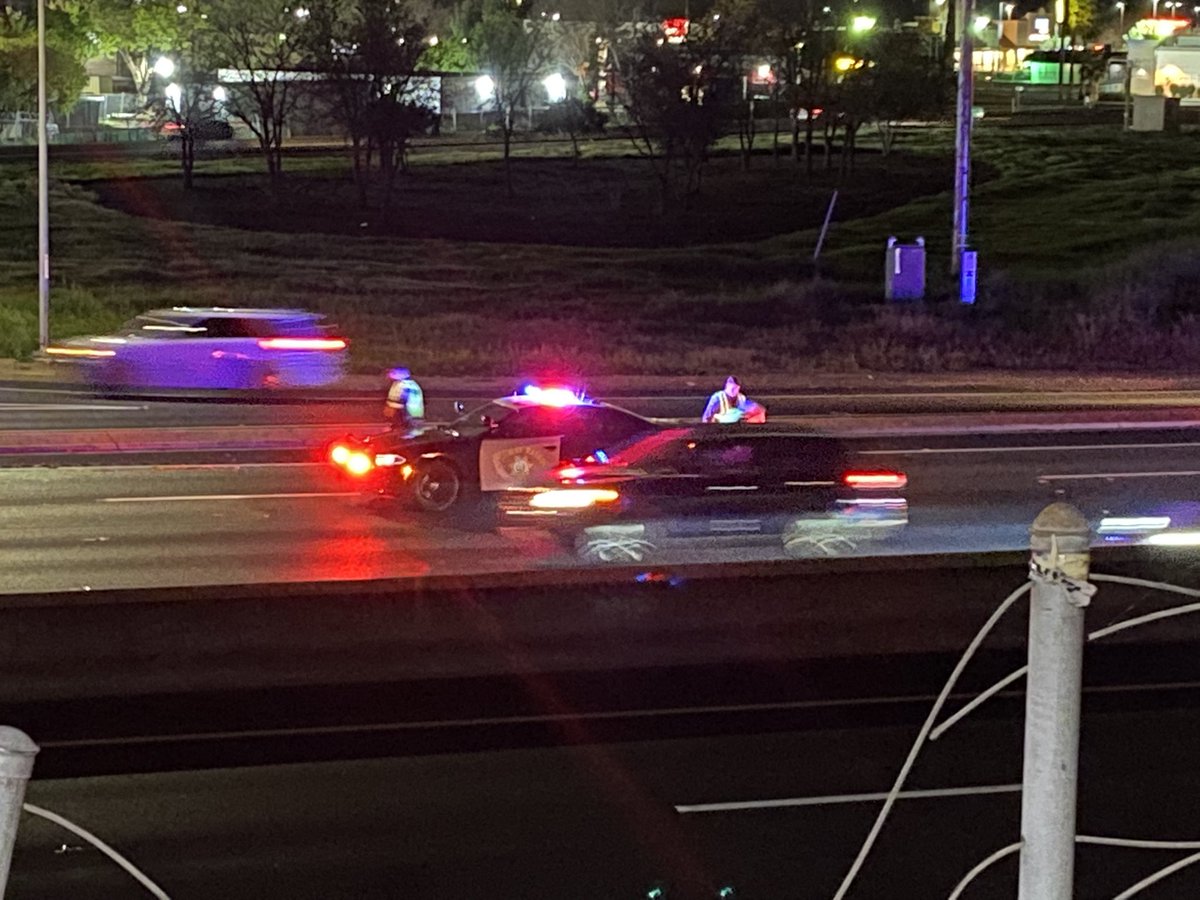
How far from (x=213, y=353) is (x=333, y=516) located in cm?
1144

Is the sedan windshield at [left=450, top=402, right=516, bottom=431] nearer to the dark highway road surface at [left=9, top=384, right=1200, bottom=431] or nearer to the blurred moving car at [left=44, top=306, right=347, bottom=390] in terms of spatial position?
the dark highway road surface at [left=9, top=384, right=1200, bottom=431]

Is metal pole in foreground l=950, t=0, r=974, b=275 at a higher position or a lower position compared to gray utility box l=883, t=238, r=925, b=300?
higher

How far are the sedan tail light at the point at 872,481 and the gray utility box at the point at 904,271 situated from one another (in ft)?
83.9

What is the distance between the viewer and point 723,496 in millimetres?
14234

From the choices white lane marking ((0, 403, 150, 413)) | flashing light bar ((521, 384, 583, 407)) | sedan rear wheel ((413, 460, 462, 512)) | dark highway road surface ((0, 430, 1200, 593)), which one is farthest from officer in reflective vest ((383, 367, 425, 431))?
white lane marking ((0, 403, 150, 413))

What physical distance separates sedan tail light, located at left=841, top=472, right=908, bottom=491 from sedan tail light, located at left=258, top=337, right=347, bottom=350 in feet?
47.3

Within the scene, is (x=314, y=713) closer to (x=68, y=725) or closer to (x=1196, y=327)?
(x=68, y=725)

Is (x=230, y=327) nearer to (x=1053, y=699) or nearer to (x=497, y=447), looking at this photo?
(x=497, y=447)

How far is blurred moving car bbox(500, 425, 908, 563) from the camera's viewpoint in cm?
1416

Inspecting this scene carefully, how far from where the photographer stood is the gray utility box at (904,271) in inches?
1559

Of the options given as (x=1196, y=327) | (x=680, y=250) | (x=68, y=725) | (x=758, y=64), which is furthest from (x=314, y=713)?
(x=758, y=64)

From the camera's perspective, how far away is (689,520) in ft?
46.6

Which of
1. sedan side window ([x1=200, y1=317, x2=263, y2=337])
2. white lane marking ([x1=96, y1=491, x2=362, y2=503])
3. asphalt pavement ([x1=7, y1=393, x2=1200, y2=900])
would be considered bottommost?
white lane marking ([x1=96, y1=491, x2=362, y2=503])

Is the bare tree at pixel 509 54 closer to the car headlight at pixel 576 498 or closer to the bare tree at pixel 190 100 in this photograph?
the bare tree at pixel 190 100
